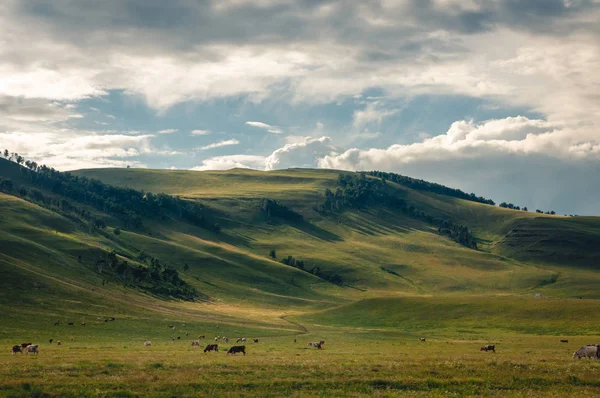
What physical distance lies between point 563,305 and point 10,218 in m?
180

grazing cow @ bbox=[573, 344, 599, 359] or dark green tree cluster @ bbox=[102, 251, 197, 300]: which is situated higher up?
grazing cow @ bbox=[573, 344, 599, 359]

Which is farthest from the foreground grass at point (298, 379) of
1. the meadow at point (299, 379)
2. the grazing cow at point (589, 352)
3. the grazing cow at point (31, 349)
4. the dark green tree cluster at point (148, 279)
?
the dark green tree cluster at point (148, 279)

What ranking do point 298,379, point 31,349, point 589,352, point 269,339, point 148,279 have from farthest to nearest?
point 148,279, point 269,339, point 31,349, point 589,352, point 298,379

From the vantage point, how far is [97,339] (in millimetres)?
66625

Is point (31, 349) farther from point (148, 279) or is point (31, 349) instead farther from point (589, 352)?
point (148, 279)

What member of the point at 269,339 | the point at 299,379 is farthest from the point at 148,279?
the point at 299,379

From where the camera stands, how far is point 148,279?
16675 centimetres

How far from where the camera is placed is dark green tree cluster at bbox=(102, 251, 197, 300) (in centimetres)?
15512

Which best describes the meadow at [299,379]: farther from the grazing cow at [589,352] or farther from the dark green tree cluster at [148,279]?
the dark green tree cluster at [148,279]

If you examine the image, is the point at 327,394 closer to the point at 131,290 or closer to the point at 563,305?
the point at 563,305

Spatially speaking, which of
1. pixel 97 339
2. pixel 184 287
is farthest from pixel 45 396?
pixel 184 287

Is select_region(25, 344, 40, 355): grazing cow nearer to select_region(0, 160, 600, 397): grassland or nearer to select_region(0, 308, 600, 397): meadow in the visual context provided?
select_region(0, 160, 600, 397): grassland

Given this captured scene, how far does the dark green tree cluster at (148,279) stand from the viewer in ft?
509

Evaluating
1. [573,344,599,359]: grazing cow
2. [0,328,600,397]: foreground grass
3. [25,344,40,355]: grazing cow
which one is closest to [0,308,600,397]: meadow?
[0,328,600,397]: foreground grass
